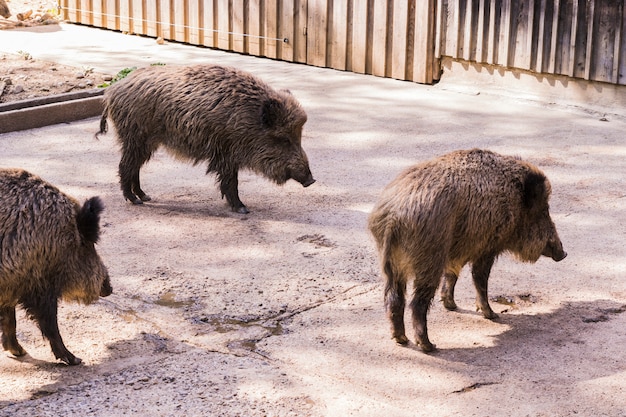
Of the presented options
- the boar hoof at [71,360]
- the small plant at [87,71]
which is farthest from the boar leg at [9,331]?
the small plant at [87,71]

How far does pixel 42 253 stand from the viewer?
5.62 meters

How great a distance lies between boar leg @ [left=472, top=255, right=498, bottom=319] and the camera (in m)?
6.38

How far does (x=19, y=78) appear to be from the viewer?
13023 millimetres

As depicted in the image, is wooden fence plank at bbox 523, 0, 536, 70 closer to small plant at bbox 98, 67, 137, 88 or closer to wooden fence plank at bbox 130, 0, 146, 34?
small plant at bbox 98, 67, 137, 88

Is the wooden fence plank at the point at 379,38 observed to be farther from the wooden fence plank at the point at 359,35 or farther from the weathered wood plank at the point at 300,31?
the weathered wood plank at the point at 300,31

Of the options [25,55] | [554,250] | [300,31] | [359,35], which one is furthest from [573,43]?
[25,55]

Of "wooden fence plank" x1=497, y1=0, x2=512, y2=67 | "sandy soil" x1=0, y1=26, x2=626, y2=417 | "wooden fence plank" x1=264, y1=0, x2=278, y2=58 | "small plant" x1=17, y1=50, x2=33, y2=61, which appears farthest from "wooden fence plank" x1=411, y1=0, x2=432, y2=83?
"small plant" x1=17, y1=50, x2=33, y2=61

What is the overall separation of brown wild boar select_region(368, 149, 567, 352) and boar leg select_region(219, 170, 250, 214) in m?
2.71

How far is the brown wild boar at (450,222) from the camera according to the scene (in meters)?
5.88

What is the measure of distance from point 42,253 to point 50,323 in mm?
404

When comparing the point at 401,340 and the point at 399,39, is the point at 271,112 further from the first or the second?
the point at 399,39

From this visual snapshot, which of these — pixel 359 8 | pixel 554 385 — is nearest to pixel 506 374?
pixel 554 385

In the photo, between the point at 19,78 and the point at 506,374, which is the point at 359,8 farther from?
the point at 506,374

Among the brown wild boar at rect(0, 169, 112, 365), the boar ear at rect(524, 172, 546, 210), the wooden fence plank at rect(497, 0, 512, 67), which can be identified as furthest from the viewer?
the wooden fence plank at rect(497, 0, 512, 67)
